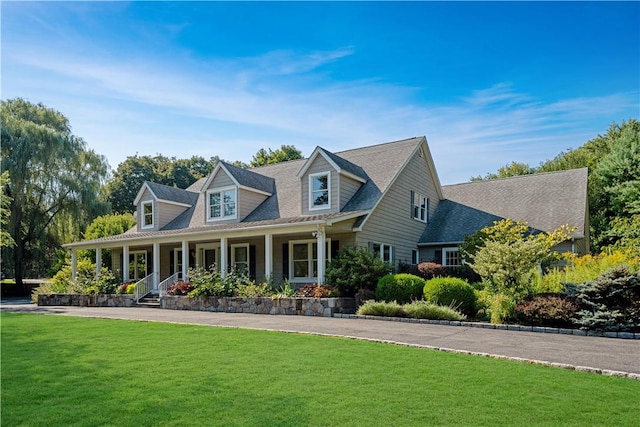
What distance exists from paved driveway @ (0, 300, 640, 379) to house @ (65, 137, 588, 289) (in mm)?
4852

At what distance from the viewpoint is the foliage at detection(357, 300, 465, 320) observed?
1331 cm

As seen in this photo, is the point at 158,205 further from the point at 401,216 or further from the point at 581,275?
the point at 581,275

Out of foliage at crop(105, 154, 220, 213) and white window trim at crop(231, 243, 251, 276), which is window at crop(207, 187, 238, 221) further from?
foliage at crop(105, 154, 220, 213)

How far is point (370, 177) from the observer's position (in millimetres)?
22188

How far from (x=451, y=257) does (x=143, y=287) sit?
50.9 feet

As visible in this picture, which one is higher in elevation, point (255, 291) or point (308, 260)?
point (308, 260)

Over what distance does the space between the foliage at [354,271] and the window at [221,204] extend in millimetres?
7393

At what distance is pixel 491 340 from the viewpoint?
32.8ft

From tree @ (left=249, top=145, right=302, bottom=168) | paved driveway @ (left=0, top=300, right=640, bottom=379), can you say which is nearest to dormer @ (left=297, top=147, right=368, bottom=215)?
paved driveway @ (left=0, top=300, right=640, bottom=379)

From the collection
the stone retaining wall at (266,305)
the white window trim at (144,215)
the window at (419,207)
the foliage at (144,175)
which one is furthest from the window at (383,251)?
the foliage at (144,175)

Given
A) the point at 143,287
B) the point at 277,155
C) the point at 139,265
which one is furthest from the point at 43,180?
the point at 277,155

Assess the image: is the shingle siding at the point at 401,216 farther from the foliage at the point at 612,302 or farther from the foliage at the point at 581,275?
the foliage at the point at 612,302

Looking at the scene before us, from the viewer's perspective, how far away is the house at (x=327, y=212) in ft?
66.5

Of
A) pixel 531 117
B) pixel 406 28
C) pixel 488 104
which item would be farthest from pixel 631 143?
pixel 406 28
